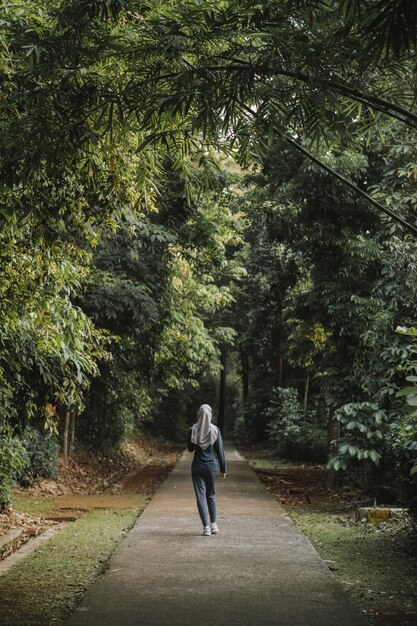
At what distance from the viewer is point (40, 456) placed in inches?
596

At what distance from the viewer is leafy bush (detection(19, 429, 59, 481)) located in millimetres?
14859

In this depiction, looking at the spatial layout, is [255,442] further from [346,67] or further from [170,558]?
[346,67]

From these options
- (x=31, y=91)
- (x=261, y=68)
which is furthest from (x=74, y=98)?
(x=261, y=68)

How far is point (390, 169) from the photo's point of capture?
36.2 ft

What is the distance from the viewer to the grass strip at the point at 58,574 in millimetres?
5754

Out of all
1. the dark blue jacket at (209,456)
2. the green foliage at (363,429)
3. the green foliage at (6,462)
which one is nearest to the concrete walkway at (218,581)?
the dark blue jacket at (209,456)

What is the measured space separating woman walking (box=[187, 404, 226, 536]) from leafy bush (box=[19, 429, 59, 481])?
5.97 meters

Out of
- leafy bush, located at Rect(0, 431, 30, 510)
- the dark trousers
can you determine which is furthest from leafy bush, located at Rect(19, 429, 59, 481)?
the dark trousers

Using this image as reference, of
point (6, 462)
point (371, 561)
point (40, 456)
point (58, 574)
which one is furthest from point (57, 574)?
point (40, 456)

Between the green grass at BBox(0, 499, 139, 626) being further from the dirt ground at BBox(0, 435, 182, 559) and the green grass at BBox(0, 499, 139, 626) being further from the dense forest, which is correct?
the dense forest

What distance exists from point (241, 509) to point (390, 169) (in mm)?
6386

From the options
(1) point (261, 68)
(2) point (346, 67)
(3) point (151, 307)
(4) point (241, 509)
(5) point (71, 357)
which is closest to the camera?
(1) point (261, 68)

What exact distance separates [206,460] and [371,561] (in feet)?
9.00

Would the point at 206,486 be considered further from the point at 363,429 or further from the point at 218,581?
the point at 218,581
